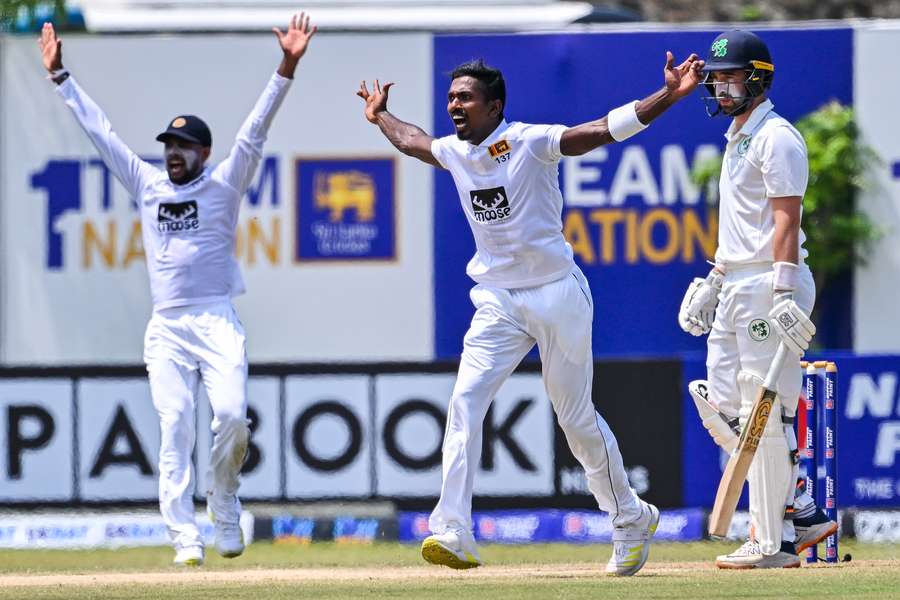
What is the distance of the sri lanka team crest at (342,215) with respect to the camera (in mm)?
15383

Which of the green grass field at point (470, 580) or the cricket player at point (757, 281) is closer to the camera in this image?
the green grass field at point (470, 580)

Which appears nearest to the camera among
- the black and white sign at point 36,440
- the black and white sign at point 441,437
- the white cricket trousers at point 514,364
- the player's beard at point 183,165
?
the white cricket trousers at point 514,364

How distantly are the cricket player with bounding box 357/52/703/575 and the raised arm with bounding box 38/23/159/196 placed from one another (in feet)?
7.52

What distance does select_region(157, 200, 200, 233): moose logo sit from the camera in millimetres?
9695

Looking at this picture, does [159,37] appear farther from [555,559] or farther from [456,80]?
[456,80]

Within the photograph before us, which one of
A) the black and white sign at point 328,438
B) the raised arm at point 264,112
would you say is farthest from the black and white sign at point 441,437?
the raised arm at point 264,112

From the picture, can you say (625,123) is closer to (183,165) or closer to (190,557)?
(183,165)

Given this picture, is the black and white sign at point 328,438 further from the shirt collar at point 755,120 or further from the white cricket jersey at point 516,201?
the shirt collar at point 755,120

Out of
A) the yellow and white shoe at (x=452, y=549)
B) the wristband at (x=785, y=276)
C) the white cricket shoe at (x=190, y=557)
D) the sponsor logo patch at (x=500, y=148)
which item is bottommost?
the white cricket shoe at (x=190, y=557)

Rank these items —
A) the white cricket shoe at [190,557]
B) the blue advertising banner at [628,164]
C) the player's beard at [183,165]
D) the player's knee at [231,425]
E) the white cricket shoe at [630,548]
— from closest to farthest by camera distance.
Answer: the white cricket shoe at [630,548]
the white cricket shoe at [190,557]
the player's knee at [231,425]
the player's beard at [183,165]
the blue advertising banner at [628,164]

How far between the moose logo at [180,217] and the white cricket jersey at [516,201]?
2.05 meters

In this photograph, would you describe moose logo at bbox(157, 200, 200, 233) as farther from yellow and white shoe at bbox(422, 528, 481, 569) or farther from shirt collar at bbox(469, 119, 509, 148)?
yellow and white shoe at bbox(422, 528, 481, 569)

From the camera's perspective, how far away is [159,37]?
50.7 feet

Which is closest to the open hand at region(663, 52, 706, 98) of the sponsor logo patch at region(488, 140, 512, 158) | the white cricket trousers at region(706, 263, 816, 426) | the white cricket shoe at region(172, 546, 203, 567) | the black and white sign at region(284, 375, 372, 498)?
the sponsor logo patch at region(488, 140, 512, 158)
